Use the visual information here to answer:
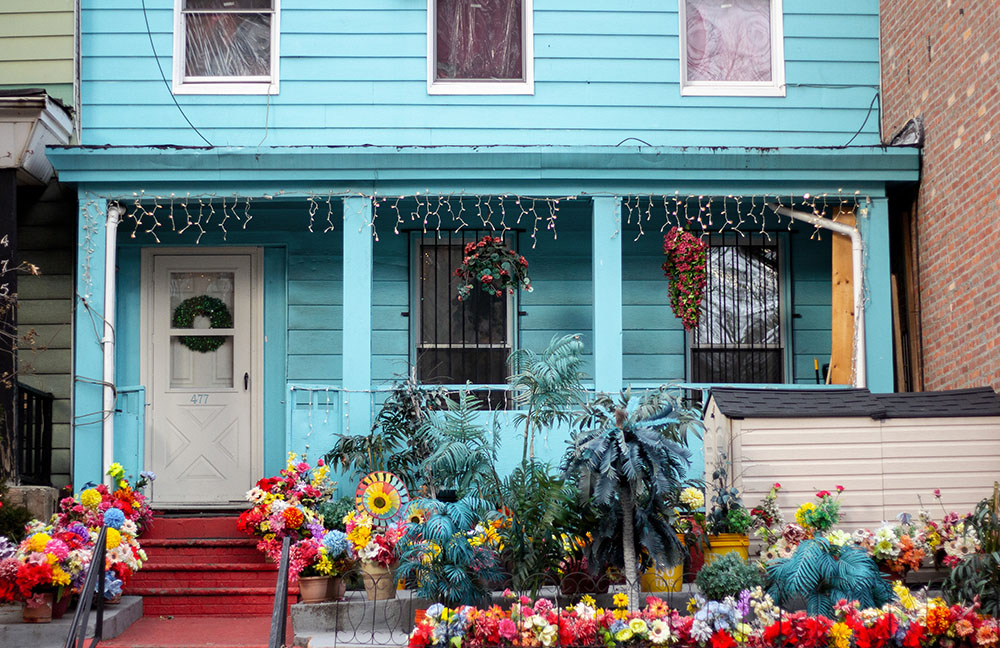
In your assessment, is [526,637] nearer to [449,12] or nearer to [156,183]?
[156,183]

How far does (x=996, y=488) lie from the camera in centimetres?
718

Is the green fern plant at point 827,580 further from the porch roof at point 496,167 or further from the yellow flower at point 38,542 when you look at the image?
the yellow flower at point 38,542

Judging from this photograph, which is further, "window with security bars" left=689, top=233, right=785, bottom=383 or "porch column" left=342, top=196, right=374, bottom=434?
"window with security bars" left=689, top=233, right=785, bottom=383

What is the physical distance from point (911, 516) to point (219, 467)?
572 cm

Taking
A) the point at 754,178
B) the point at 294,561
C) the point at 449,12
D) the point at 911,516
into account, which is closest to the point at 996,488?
the point at 911,516

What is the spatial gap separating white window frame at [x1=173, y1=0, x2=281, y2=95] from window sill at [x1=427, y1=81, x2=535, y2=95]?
139 centimetres

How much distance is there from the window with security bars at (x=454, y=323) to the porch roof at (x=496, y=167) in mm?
1066

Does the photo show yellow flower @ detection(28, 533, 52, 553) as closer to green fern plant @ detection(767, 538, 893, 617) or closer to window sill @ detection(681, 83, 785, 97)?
green fern plant @ detection(767, 538, 893, 617)

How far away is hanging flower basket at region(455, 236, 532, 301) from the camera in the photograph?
9047mm

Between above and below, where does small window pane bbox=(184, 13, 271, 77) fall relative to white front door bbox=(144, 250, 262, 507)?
above

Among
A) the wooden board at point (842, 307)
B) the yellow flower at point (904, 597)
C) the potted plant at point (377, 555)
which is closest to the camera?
the yellow flower at point (904, 597)

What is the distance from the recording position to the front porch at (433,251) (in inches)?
352

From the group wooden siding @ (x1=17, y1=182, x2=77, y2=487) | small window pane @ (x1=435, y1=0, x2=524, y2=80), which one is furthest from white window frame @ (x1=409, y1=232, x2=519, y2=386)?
wooden siding @ (x1=17, y1=182, x2=77, y2=487)

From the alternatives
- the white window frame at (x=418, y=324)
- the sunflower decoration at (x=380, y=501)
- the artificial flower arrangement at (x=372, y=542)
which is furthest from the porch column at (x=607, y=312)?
the artificial flower arrangement at (x=372, y=542)
